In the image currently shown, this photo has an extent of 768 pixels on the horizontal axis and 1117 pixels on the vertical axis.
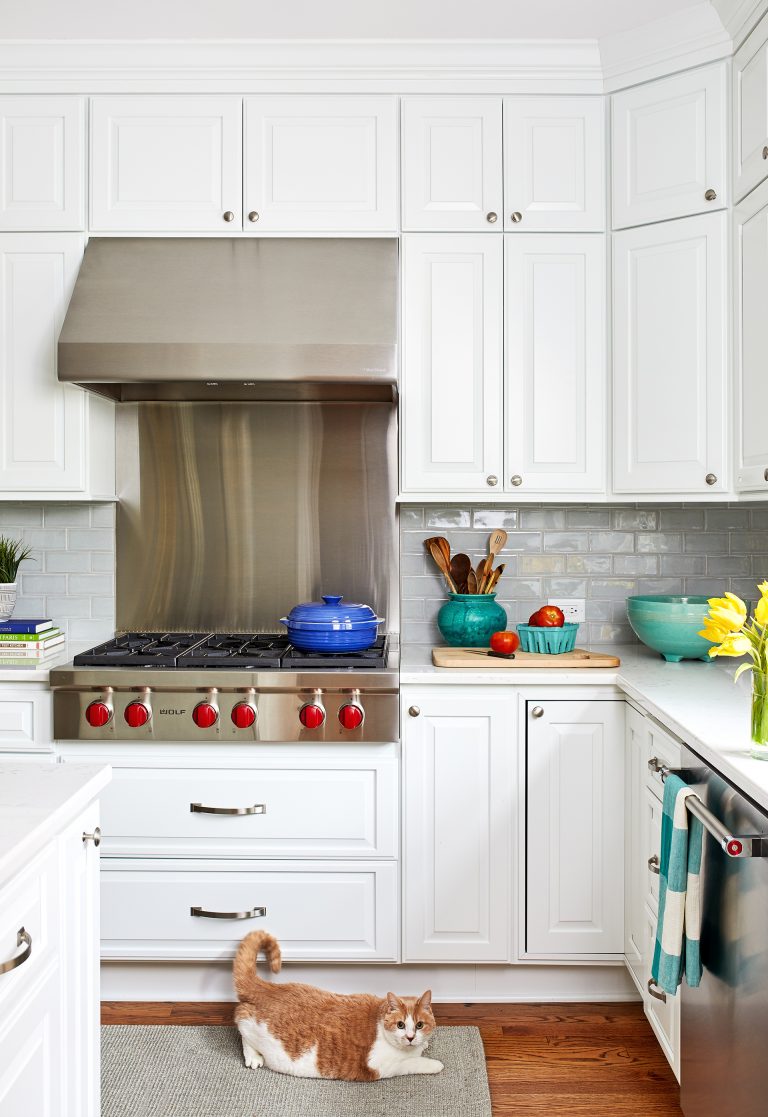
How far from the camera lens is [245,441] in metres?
3.13

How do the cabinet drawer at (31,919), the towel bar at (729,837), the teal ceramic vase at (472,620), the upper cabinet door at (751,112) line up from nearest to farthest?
1. the cabinet drawer at (31,919)
2. the towel bar at (729,837)
3. the upper cabinet door at (751,112)
4. the teal ceramic vase at (472,620)

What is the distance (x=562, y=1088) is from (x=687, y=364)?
6.55 feet

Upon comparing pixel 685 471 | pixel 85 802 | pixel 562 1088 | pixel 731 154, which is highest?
pixel 731 154

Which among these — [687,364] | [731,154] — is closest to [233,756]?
[687,364]

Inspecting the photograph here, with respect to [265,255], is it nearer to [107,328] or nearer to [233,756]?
[107,328]

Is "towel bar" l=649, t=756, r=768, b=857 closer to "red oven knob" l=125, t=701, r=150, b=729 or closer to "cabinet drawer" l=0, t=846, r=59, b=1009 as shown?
"cabinet drawer" l=0, t=846, r=59, b=1009

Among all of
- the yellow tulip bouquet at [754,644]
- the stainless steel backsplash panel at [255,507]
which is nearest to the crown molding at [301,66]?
the stainless steel backsplash panel at [255,507]

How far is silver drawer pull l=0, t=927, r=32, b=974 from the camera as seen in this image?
1.12 meters

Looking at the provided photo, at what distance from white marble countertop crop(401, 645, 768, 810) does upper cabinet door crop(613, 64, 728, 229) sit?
1.35 meters

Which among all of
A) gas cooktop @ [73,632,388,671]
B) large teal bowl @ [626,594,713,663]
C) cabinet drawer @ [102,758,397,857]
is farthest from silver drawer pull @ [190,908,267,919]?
large teal bowl @ [626,594,713,663]

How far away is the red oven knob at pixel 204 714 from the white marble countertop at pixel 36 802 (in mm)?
970

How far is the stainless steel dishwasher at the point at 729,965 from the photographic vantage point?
1490 millimetres

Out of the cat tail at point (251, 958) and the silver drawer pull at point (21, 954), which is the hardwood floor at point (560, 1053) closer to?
the cat tail at point (251, 958)

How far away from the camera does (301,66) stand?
2742 millimetres
